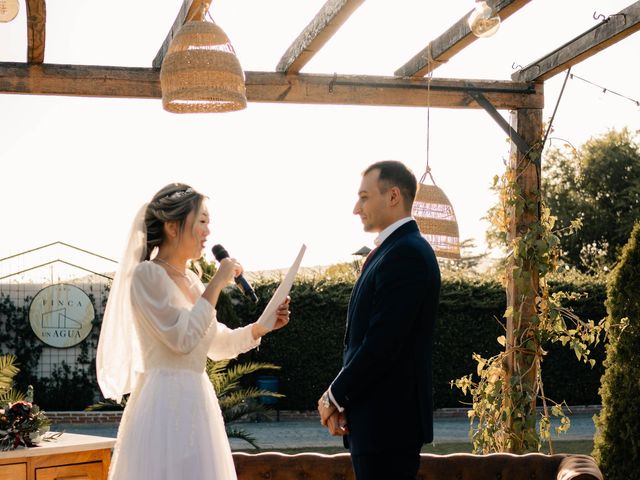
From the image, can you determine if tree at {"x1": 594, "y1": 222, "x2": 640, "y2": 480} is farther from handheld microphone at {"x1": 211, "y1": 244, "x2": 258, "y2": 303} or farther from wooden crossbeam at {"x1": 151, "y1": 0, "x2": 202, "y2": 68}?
handheld microphone at {"x1": 211, "y1": 244, "x2": 258, "y2": 303}

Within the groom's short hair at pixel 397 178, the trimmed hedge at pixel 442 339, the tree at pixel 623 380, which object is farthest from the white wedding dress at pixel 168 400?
the trimmed hedge at pixel 442 339

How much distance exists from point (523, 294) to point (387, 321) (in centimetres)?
334

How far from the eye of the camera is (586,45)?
5.77 m

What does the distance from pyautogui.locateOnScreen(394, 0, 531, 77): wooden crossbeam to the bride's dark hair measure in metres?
2.42

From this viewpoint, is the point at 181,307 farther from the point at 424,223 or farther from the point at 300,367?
the point at 300,367

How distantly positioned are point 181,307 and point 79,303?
1153 cm

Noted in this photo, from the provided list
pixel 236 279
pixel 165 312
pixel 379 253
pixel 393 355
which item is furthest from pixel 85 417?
pixel 393 355

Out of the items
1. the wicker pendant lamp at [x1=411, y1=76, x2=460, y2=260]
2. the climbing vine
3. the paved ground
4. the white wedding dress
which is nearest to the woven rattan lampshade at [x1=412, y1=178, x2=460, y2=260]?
the wicker pendant lamp at [x1=411, y1=76, x2=460, y2=260]

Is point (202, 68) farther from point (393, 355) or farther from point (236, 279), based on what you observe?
point (393, 355)

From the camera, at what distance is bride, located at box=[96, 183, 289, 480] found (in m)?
3.34

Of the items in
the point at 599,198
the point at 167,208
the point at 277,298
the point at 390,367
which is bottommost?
the point at 390,367

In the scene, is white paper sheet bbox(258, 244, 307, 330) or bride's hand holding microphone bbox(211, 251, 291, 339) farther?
white paper sheet bbox(258, 244, 307, 330)

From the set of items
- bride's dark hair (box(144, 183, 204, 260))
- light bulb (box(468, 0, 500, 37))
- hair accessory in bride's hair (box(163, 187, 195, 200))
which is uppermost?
light bulb (box(468, 0, 500, 37))

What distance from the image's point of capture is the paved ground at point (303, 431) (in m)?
Answer: 11.9
